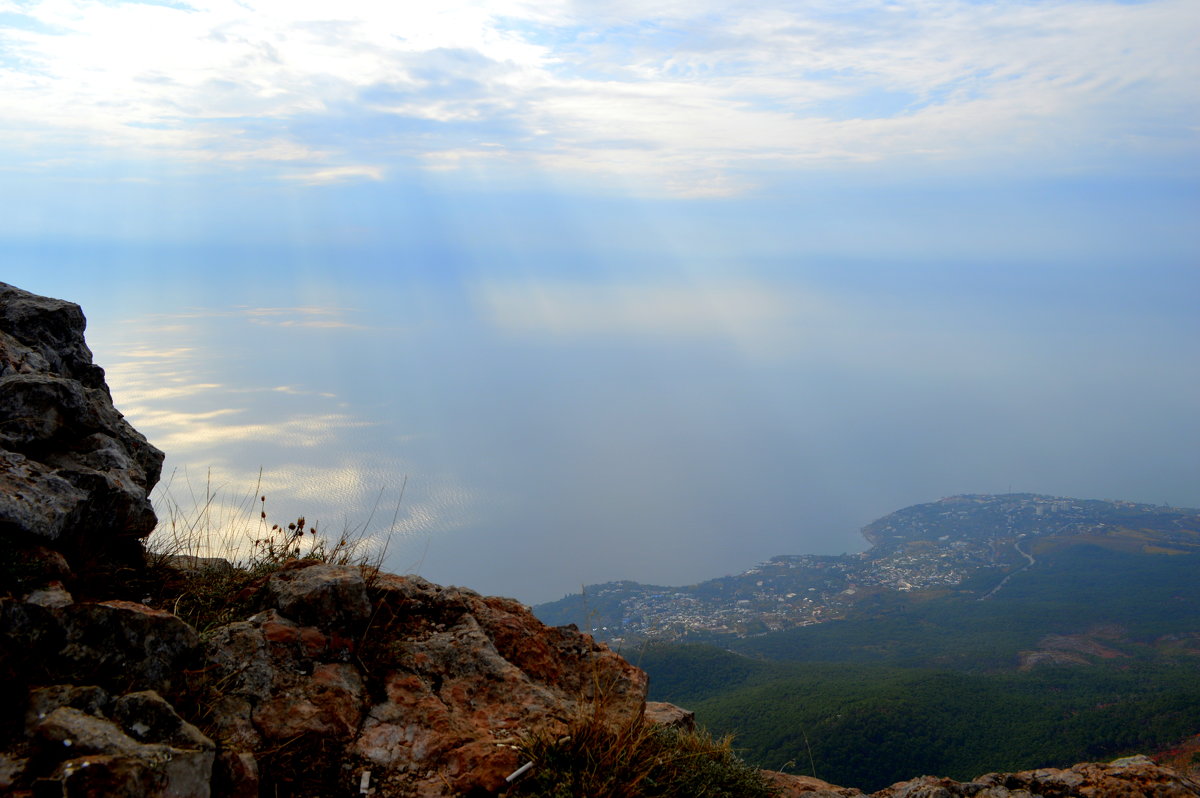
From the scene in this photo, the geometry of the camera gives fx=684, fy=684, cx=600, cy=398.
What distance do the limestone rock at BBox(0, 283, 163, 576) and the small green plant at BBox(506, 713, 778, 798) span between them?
2.86 metres

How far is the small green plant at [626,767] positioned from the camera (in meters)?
3.66

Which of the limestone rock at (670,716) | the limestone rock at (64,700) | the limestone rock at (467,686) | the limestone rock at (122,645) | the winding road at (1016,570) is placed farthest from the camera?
the winding road at (1016,570)

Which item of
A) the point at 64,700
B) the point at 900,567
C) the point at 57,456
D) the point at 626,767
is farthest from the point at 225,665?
the point at 900,567

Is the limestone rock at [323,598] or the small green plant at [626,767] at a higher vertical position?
the limestone rock at [323,598]

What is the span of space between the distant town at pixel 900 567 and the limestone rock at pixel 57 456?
51.0 m

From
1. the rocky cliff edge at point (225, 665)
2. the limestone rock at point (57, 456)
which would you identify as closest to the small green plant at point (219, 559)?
the rocky cliff edge at point (225, 665)

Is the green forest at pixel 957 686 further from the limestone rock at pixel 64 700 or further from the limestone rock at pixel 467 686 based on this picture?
the limestone rock at pixel 64 700

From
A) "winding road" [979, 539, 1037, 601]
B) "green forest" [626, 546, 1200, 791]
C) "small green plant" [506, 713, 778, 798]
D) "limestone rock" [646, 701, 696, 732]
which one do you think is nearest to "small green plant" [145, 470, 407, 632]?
"small green plant" [506, 713, 778, 798]

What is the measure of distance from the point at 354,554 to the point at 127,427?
1.97m

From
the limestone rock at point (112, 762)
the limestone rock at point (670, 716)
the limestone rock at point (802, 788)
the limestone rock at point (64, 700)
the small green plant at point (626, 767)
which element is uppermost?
the limestone rock at point (64, 700)

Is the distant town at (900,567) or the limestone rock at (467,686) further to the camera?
the distant town at (900,567)

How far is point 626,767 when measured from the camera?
3.82 meters

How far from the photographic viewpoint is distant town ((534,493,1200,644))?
6800cm

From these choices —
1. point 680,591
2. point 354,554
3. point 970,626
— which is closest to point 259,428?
point 680,591
